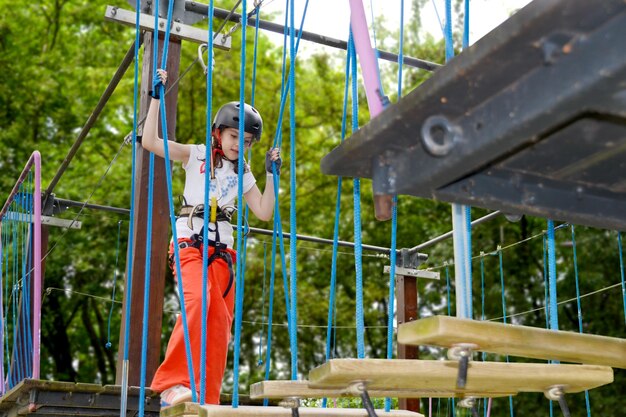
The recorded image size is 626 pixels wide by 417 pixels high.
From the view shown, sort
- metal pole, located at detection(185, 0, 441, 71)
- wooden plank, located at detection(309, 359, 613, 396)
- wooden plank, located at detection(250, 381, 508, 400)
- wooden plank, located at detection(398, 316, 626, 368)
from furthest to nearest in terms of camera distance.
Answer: metal pole, located at detection(185, 0, 441, 71) < wooden plank, located at detection(250, 381, 508, 400) < wooden plank, located at detection(309, 359, 613, 396) < wooden plank, located at detection(398, 316, 626, 368)

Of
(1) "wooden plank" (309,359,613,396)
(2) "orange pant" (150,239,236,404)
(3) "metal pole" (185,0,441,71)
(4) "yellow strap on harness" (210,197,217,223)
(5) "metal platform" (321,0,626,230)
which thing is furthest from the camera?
(3) "metal pole" (185,0,441,71)

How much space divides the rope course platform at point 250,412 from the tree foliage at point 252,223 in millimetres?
9463

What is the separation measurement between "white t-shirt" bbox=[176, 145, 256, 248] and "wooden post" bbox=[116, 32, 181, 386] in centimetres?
90

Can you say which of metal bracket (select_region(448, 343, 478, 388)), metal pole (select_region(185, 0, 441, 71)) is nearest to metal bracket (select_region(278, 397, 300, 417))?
metal bracket (select_region(448, 343, 478, 388))

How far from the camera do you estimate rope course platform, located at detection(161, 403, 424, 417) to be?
1818mm

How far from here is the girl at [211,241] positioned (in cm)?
291

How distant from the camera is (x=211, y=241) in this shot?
3203mm

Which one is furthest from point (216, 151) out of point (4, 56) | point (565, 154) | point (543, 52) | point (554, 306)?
point (4, 56)

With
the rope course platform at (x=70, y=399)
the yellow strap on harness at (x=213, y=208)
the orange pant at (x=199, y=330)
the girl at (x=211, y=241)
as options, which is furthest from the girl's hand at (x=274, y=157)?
the rope course platform at (x=70, y=399)

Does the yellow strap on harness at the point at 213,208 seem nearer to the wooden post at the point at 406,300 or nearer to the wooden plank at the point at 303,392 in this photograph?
the wooden plank at the point at 303,392

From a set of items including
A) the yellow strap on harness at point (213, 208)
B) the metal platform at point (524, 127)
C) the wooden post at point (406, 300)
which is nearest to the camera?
the metal platform at point (524, 127)

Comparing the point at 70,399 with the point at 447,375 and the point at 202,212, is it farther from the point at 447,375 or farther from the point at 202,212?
the point at 447,375

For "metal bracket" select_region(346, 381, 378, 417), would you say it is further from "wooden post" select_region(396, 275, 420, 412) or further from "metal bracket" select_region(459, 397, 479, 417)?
"wooden post" select_region(396, 275, 420, 412)

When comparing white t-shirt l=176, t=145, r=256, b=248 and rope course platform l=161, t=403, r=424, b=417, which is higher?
white t-shirt l=176, t=145, r=256, b=248
